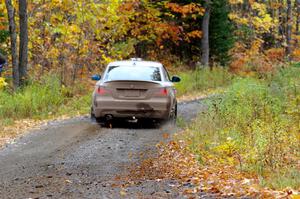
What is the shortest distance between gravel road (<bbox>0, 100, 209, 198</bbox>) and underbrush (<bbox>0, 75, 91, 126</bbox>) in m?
1.53

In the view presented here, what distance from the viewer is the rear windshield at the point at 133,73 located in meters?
15.0

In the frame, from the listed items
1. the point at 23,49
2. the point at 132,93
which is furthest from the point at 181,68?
the point at 132,93

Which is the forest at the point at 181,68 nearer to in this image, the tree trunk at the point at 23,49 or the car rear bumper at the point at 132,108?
the tree trunk at the point at 23,49

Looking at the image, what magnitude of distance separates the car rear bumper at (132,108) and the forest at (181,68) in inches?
34.6

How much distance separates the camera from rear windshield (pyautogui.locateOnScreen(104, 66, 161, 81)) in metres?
15.0

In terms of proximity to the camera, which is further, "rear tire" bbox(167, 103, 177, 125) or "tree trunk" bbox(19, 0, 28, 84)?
"tree trunk" bbox(19, 0, 28, 84)

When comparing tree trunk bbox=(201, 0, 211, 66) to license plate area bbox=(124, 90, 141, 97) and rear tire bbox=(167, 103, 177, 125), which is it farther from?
license plate area bbox=(124, 90, 141, 97)

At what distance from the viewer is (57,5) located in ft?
81.8

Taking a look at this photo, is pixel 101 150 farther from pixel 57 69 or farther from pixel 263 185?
pixel 57 69

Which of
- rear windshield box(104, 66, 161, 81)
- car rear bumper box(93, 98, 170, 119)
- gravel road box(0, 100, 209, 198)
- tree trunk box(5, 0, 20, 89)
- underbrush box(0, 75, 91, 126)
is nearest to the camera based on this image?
gravel road box(0, 100, 209, 198)

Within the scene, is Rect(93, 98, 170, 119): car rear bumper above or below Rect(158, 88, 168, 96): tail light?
below

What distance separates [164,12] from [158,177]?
23.8m

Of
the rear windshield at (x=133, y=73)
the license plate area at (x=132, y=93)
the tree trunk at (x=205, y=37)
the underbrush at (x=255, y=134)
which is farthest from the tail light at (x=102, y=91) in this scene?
the tree trunk at (x=205, y=37)

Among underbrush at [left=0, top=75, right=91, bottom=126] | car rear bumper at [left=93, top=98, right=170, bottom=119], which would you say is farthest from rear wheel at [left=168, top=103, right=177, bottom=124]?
underbrush at [left=0, top=75, right=91, bottom=126]
